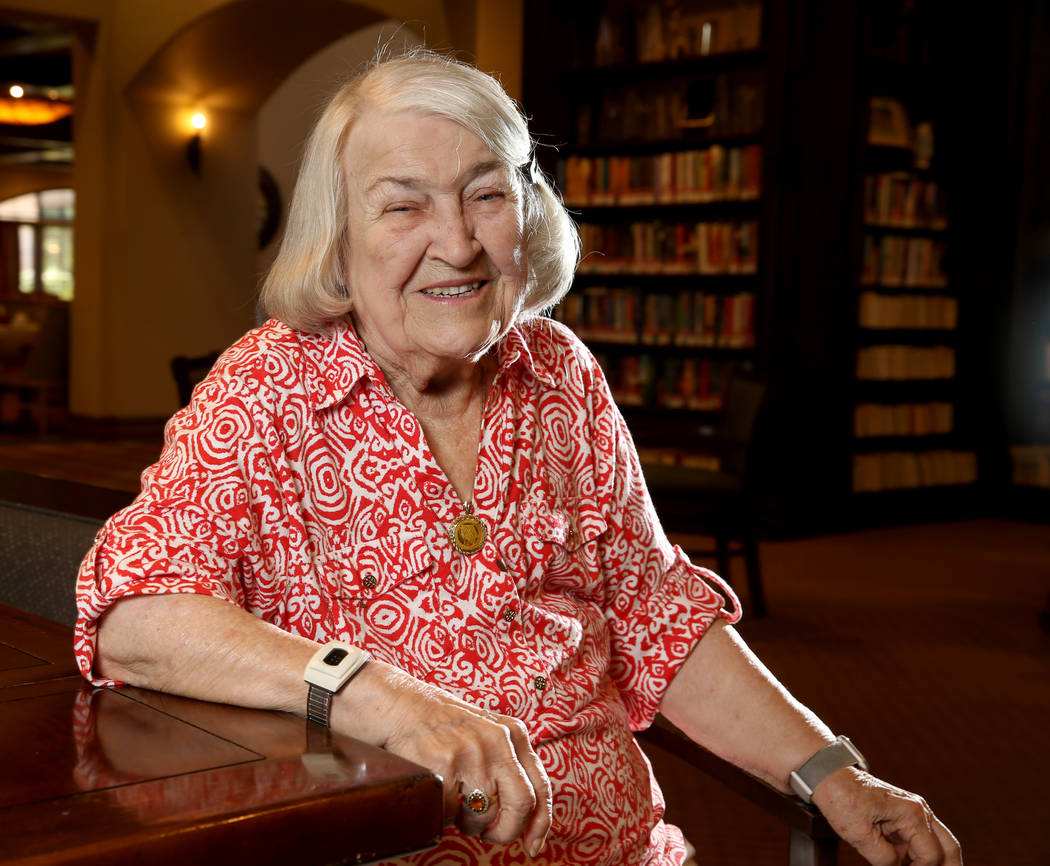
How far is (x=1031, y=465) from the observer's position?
7496 millimetres

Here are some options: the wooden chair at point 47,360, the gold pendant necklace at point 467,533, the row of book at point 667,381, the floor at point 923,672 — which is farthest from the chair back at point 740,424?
the wooden chair at point 47,360

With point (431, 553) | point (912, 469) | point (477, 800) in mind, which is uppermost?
point (431, 553)

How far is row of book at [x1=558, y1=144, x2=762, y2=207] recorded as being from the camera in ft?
21.7

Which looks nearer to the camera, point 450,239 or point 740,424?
point 450,239

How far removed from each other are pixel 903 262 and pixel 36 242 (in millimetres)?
15993

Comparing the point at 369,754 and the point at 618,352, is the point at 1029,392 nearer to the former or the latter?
the point at 618,352

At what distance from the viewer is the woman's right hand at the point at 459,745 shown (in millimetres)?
1007

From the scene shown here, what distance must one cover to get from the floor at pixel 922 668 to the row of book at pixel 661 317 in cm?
120

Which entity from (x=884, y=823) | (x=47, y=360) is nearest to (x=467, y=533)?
(x=884, y=823)

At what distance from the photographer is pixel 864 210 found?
6660 millimetres

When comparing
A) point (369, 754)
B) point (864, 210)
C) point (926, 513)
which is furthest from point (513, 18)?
point (369, 754)

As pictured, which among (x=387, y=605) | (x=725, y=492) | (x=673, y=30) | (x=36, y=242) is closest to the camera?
(x=387, y=605)

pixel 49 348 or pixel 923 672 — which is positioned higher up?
pixel 49 348

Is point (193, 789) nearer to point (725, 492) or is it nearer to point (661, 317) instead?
point (725, 492)
